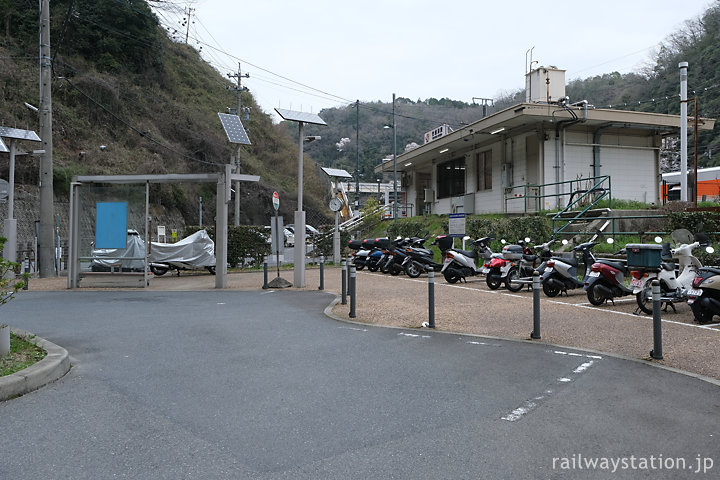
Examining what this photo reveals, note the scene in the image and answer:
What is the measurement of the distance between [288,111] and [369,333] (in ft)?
27.1

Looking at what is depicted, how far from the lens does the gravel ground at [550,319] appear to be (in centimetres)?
661

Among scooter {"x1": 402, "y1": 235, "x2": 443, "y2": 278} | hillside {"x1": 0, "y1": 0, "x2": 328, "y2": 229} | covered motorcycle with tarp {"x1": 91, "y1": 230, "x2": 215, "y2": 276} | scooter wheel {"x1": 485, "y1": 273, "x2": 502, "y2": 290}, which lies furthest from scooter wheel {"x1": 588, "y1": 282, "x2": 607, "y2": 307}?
hillside {"x1": 0, "y1": 0, "x2": 328, "y2": 229}

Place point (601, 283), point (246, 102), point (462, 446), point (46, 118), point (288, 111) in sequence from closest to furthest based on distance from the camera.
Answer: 1. point (462, 446)
2. point (601, 283)
3. point (288, 111)
4. point (46, 118)
5. point (246, 102)

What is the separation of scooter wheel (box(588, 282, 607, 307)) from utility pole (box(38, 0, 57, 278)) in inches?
716

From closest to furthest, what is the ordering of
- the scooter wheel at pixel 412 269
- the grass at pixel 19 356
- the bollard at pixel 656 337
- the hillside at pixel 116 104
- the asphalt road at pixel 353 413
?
the asphalt road at pixel 353 413, the grass at pixel 19 356, the bollard at pixel 656 337, the scooter wheel at pixel 412 269, the hillside at pixel 116 104

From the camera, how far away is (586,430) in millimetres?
3961

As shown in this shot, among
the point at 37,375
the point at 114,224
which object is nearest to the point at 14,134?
the point at 114,224

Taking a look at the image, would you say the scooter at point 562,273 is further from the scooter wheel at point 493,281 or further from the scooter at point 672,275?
the scooter at point 672,275

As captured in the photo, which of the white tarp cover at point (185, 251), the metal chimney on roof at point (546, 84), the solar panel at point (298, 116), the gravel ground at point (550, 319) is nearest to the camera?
the gravel ground at point (550, 319)

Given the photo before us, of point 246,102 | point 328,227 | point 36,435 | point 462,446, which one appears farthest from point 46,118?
point 246,102

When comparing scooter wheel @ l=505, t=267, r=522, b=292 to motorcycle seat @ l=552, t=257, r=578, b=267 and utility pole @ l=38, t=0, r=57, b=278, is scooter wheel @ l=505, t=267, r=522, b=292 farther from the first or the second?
utility pole @ l=38, t=0, r=57, b=278

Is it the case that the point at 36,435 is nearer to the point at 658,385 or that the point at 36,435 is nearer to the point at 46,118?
the point at 658,385

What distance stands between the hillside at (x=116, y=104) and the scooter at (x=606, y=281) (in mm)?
25066

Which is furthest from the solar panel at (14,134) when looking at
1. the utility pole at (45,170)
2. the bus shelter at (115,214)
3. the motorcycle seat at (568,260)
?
the motorcycle seat at (568,260)
